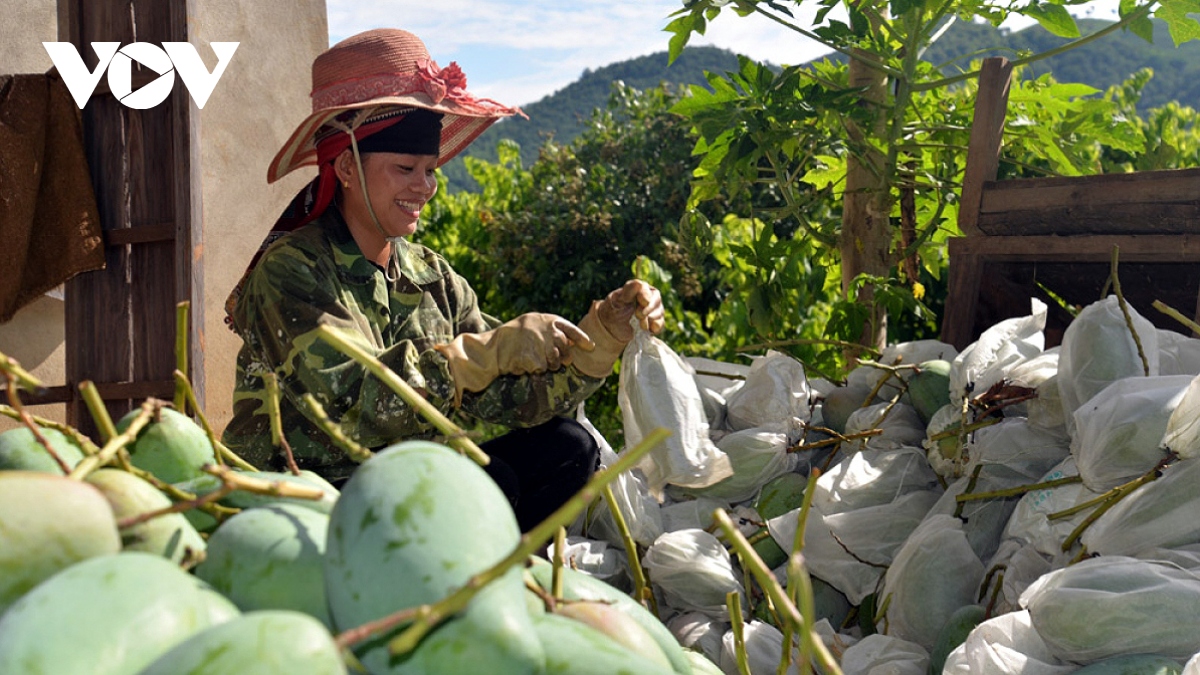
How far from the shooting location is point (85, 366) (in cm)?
342

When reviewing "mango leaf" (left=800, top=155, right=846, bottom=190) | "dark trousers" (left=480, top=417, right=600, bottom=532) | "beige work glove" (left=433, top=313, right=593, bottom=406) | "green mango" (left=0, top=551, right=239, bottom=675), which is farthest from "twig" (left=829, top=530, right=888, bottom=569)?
"green mango" (left=0, top=551, right=239, bottom=675)

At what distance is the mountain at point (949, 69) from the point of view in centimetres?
3534

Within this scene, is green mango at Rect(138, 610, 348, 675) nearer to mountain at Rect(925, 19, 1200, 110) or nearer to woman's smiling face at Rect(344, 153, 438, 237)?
woman's smiling face at Rect(344, 153, 438, 237)

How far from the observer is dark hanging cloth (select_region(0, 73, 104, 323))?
3414 millimetres

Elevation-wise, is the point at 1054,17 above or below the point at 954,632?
above

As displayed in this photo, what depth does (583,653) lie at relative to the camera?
0.68 meters

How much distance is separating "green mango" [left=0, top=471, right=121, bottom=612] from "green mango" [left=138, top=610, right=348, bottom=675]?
125mm

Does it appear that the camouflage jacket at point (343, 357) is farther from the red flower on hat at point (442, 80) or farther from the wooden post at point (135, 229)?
the wooden post at point (135, 229)

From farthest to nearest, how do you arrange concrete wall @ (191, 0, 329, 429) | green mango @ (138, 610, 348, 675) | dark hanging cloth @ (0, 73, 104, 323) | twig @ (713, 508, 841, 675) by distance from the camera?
concrete wall @ (191, 0, 329, 429) → dark hanging cloth @ (0, 73, 104, 323) → twig @ (713, 508, 841, 675) → green mango @ (138, 610, 348, 675)

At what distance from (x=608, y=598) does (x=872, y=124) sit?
2862 millimetres

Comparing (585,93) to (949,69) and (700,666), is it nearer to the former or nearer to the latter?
(949,69)

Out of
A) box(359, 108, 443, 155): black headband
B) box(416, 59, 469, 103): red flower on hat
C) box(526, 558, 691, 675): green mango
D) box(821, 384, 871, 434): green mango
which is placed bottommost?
box(821, 384, 871, 434): green mango

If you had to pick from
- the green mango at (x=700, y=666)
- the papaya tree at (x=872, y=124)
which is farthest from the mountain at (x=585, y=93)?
the green mango at (x=700, y=666)

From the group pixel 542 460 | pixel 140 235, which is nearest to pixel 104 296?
pixel 140 235
